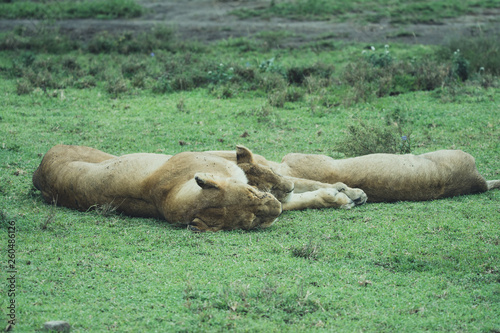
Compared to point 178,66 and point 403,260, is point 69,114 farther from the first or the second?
point 403,260

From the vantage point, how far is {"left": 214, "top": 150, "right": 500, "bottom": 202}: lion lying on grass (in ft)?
20.5

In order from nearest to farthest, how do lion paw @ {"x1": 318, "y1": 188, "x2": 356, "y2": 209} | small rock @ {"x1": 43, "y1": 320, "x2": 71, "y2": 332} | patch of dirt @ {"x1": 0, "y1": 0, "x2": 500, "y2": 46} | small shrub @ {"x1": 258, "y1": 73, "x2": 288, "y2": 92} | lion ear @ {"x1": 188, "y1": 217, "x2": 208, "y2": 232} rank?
small rock @ {"x1": 43, "y1": 320, "x2": 71, "y2": 332} < lion ear @ {"x1": 188, "y1": 217, "x2": 208, "y2": 232} < lion paw @ {"x1": 318, "y1": 188, "x2": 356, "y2": 209} < small shrub @ {"x1": 258, "y1": 73, "x2": 288, "y2": 92} < patch of dirt @ {"x1": 0, "y1": 0, "x2": 500, "y2": 46}

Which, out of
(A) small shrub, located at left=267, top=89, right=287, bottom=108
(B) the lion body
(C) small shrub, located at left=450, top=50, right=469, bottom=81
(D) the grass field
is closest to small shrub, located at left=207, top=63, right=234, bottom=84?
(D) the grass field

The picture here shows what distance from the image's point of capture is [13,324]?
390cm

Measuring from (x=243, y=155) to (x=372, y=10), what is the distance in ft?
52.2

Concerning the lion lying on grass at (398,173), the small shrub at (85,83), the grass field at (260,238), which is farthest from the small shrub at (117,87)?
the lion lying on grass at (398,173)

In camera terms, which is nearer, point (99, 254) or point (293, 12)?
point (99, 254)

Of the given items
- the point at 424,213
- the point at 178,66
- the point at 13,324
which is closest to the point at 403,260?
the point at 424,213

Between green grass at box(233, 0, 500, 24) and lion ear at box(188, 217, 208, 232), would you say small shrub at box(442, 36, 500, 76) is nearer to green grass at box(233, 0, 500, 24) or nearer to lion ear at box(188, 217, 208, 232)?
green grass at box(233, 0, 500, 24)

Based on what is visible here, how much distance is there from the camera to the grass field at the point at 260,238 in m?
4.18

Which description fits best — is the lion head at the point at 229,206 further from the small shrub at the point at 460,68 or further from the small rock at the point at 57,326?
the small shrub at the point at 460,68

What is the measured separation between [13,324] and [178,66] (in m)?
10.4

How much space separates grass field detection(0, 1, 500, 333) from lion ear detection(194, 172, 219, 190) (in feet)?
1.63

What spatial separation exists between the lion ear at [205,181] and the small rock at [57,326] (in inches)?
73.1
